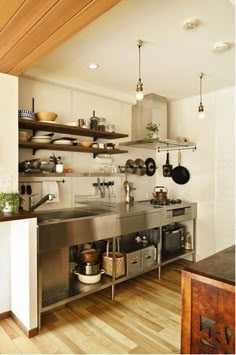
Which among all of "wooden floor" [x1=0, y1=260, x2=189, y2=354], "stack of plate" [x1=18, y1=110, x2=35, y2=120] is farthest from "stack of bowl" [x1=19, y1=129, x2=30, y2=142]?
"wooden floor" [x1=0, y1=260, x2=189, y2=354]

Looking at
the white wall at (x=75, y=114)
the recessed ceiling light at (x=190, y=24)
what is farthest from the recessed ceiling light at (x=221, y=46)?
the white wall at (x=75, y=114)

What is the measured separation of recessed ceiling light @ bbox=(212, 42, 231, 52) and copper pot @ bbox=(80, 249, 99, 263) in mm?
2304

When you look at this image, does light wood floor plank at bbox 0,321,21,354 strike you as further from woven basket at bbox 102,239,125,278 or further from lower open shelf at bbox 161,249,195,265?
lower open shelf at bbox 161,249,195,265

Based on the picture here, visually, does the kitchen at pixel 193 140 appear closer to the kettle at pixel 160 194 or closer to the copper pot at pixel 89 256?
the kettle at pixel 160 194

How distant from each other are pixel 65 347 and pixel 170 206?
2.02 m

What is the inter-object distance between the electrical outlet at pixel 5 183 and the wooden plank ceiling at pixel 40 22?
0.99 m

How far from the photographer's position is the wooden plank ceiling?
Answer: 1.28 metres

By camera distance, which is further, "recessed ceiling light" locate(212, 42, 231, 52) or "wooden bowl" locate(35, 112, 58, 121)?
"wooden bowl" locate(35, 112, 58, 121)

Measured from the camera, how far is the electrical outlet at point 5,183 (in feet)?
7.17

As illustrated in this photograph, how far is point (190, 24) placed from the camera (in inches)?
73.2

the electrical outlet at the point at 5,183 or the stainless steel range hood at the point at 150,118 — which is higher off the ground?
the stainless steel range hood at the point at 150,118

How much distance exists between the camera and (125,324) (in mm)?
2174

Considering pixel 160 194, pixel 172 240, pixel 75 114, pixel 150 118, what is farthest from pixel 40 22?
pixel 172 240

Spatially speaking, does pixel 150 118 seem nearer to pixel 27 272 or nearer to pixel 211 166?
pixel 211 166
